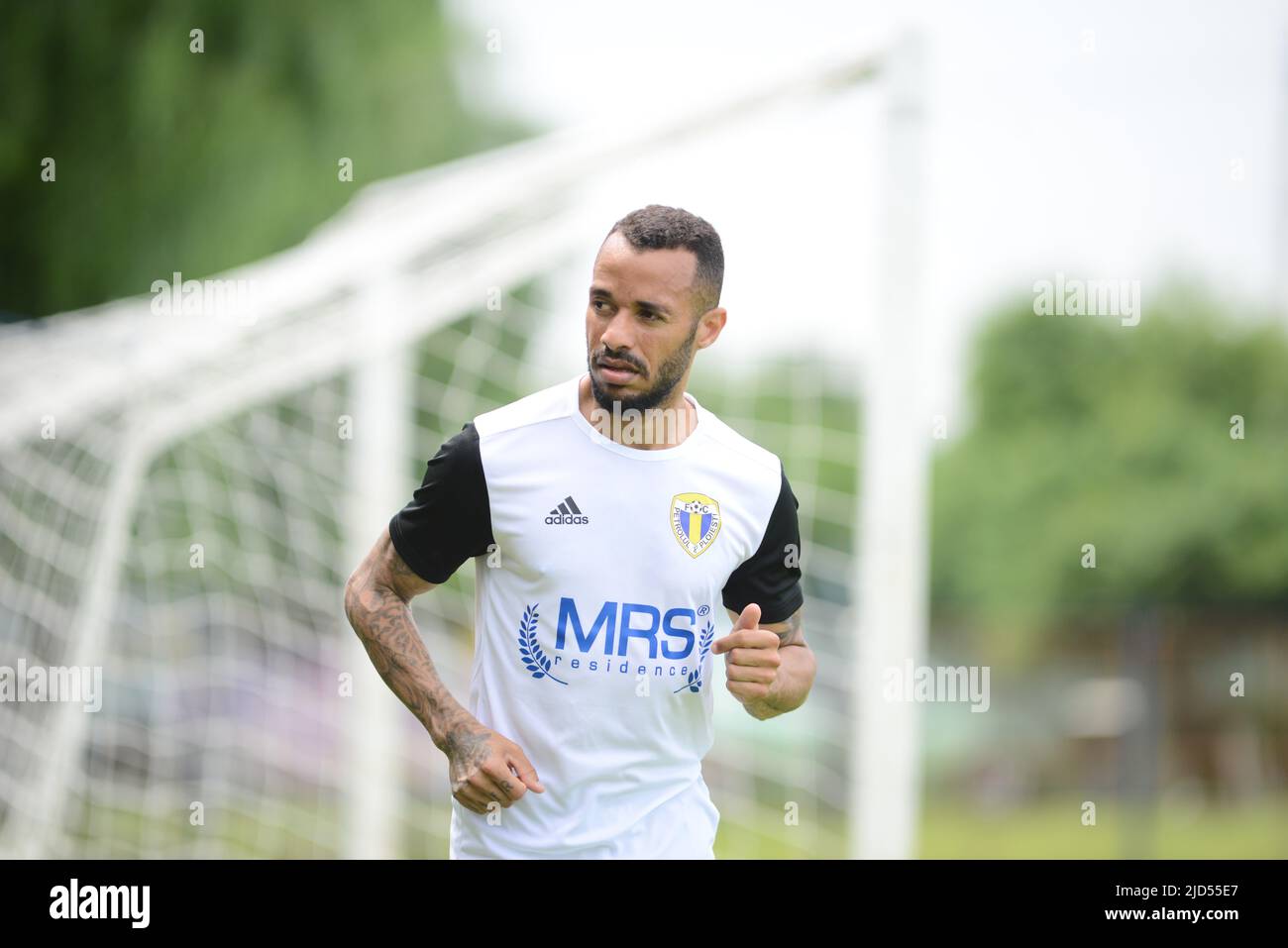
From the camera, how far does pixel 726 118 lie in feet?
16.6

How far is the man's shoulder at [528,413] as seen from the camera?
2.66 metres

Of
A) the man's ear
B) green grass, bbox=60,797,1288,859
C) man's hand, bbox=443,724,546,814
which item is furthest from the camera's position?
green grass, bbox=60,797,1288,859

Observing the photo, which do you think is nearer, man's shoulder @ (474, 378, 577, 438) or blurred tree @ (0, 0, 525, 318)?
man's shoulder @ (474, 378, 577, 438)

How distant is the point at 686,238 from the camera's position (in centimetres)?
252

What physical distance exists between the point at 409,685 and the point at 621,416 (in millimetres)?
675

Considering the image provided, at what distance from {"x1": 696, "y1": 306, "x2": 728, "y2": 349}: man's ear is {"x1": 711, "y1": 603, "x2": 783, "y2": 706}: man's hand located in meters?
0.53

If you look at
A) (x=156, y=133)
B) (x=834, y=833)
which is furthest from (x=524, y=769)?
(x=834, y=833)

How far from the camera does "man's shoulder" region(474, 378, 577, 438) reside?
8.71ft

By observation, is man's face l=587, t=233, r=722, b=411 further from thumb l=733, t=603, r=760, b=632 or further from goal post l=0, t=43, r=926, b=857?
goal post l=0, t=43, r=926, b=857

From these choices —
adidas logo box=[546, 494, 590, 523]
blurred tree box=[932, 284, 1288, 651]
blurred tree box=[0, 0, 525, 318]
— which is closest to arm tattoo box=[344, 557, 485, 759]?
adidas logo box=[546, 494, 590, 523]
